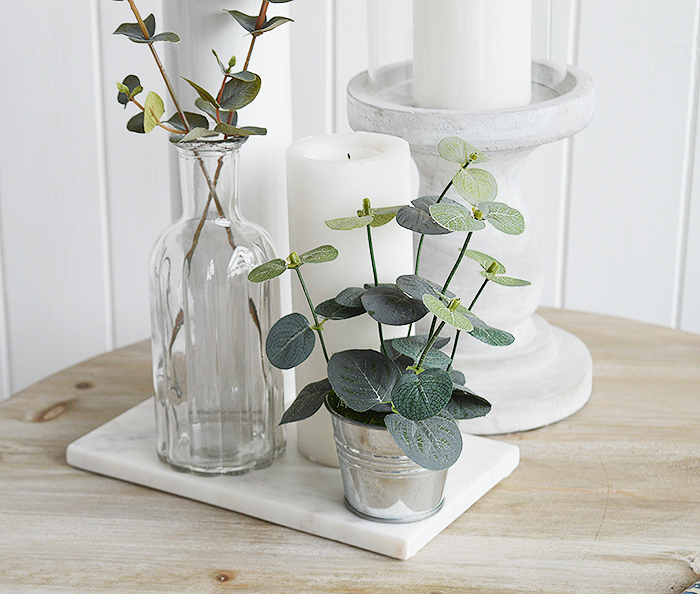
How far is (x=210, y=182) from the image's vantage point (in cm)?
58

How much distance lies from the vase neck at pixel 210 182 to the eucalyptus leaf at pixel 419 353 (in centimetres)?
15

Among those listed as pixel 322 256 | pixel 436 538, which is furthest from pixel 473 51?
pixel 436 538

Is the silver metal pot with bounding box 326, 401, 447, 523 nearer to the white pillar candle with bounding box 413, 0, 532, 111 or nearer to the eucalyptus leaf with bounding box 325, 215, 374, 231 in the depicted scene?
the eucalyptus leaf with bounding box 325, 215, 374, 231

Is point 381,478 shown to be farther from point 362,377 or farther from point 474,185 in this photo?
point 474,185

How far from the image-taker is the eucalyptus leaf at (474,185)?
0.50m

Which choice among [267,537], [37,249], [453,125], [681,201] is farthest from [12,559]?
[681,201]

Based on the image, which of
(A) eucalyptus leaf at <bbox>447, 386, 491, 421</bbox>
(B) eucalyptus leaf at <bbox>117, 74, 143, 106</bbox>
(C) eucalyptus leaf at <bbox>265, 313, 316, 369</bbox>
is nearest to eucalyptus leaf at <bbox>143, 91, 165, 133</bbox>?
(B) eucalyptus leaf at <bbox>117, 74, 143, 106</bbox>

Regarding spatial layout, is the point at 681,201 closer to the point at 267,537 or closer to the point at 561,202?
the point at 561,202

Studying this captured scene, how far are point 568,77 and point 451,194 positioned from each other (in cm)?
14

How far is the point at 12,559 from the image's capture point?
530mm

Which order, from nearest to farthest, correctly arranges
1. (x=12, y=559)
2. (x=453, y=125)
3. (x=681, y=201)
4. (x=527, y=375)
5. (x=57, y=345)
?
1. (x=12, y=559)
2. (x=453, y=125)
3. (x=527, y=375)
4. (x=681, y=201)
5. (x=57, y=345)

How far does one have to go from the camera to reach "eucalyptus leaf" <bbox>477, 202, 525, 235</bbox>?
1.64ft

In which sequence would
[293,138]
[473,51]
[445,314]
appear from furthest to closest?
[293,138], [473,51], [445,314]

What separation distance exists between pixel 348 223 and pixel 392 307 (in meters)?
0.06
